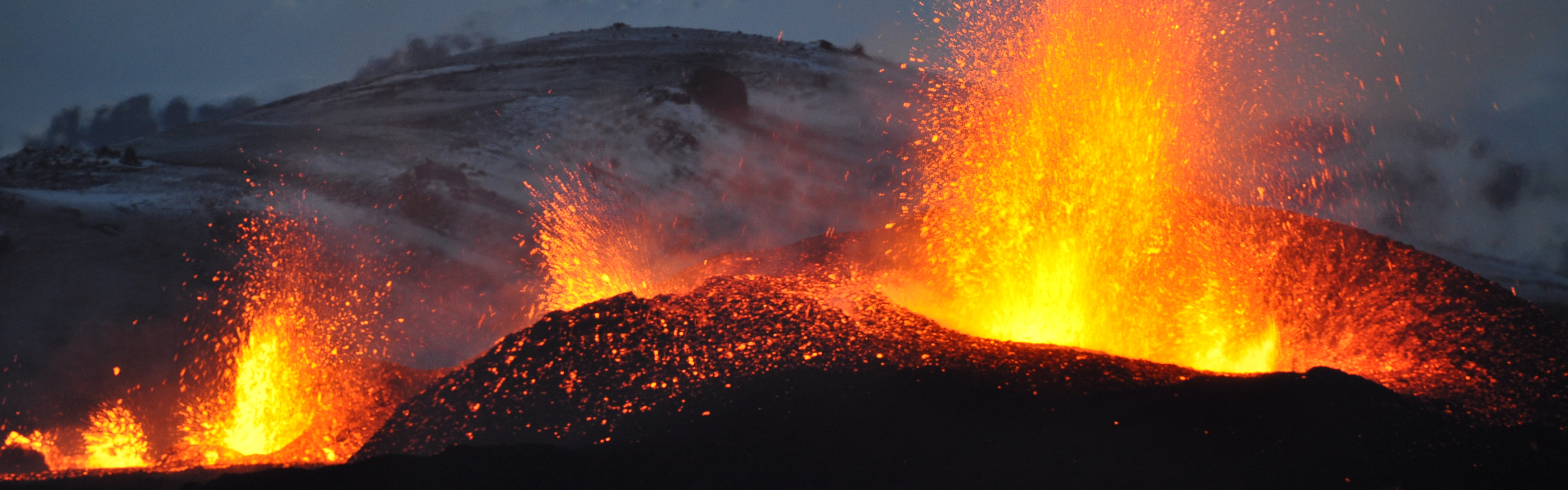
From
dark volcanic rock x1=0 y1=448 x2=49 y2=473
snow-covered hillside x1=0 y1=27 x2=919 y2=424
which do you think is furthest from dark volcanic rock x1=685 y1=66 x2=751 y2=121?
→ dark volcanic rock x1=0 y1=448 x2=49 y2=473

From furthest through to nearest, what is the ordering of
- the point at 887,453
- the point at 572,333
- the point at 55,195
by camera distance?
the point at 55,195 → the point at 572,333 → the point at 887,453

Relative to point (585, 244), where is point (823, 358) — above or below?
below

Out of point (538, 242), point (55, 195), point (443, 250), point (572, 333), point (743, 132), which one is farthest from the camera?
point (743, 132)

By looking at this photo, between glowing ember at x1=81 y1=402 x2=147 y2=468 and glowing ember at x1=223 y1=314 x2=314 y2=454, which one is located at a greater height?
glowing ember at x1=223 y1=314 x2=314 y2=454

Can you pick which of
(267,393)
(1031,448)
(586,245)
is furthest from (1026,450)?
(586,245)

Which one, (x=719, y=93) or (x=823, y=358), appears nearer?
(x=823, y=358)

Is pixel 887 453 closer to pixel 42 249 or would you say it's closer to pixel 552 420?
pixel 552 420

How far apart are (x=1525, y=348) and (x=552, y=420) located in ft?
30.5

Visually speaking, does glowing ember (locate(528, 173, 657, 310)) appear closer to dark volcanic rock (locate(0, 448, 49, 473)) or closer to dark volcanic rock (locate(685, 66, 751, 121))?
dark volcanic rock (locate(685, 66, 751, 121))

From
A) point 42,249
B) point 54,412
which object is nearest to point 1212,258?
point 54,412

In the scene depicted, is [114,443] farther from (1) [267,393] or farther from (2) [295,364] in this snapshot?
(2) [295,364]

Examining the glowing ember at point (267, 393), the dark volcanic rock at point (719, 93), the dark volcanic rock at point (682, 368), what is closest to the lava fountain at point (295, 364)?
the glowing ember at point (267, 393)

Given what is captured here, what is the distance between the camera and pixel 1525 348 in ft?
24.8

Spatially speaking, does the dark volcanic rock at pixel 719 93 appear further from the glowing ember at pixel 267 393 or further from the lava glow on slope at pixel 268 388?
the glowing ember at pixel 267 393
